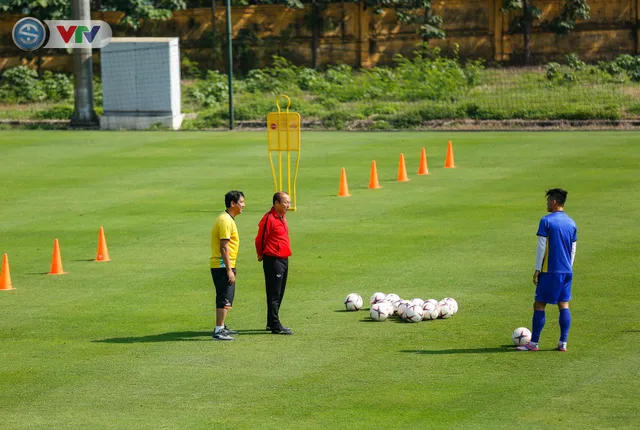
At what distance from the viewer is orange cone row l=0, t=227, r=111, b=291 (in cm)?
1905

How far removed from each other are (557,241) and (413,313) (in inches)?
111

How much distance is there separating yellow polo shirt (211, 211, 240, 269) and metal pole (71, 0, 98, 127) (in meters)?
34.3

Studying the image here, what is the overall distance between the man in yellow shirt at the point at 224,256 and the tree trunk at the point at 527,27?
4471 centimetres

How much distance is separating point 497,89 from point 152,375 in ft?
122

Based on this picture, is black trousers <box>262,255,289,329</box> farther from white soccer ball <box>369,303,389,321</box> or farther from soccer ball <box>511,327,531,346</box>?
soccer ball <box>511,327,531,346</box>

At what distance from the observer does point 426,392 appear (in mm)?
12602

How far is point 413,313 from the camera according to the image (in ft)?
52.7

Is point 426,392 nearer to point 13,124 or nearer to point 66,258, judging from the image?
point 66,258

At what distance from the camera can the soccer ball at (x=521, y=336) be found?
14305 mm

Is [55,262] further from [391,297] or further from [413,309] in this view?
[413,309]

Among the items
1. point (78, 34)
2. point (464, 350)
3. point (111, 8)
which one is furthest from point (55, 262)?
point (111, 8)

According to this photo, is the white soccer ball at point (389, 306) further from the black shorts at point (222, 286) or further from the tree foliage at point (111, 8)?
the tree foliage at point (111, 8)

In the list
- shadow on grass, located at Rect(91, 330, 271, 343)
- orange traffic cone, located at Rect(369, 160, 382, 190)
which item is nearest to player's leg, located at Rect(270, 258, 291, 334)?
shadow on grass, located at Rect(91, 330, 271, 343)

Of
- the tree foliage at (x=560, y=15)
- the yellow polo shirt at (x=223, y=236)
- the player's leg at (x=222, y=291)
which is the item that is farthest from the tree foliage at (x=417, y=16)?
the player's leg at (x=222, y=291)
